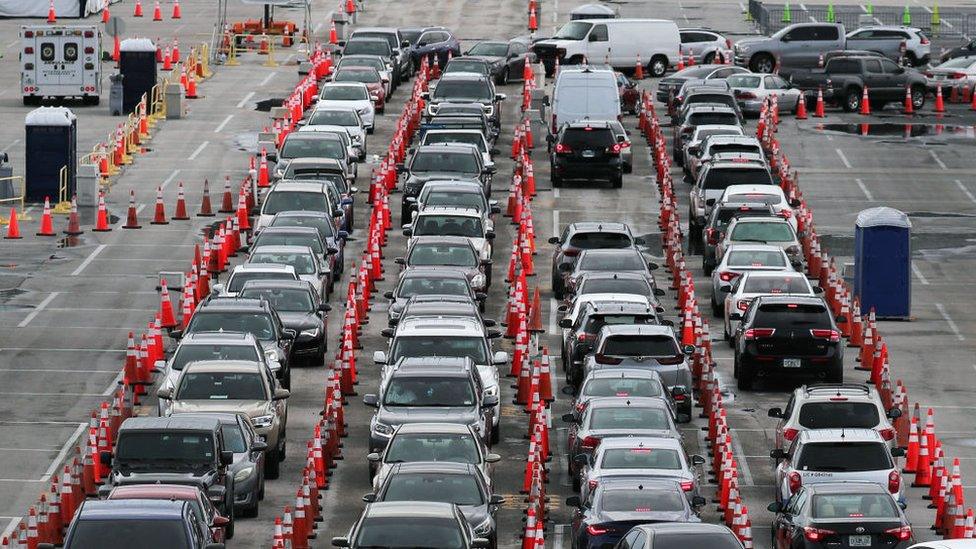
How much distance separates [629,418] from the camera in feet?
97.9

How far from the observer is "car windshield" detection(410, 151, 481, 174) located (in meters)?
48.6

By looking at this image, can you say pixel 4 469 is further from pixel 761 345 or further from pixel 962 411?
pixel 962 411

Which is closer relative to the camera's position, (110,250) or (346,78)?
(110,250)

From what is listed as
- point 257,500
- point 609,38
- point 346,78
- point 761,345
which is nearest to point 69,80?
point 346,78

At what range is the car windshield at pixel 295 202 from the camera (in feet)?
145

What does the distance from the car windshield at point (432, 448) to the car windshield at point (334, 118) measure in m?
27.1

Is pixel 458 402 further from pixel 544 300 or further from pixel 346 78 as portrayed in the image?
pixel 346 78

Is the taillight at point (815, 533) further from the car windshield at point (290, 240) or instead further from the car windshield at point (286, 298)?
the car windshield at point (290, 240)

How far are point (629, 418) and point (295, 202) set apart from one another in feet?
51.6

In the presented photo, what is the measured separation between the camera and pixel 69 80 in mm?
63719

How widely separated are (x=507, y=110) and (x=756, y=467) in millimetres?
32324

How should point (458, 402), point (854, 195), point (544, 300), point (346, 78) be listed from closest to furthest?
1. point (458, 402)
2. point (544, 300)
3. point (854, 195)
4. point (346, 78)

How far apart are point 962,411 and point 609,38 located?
35277mm

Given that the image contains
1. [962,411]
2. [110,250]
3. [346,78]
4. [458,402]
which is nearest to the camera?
[458,402]
